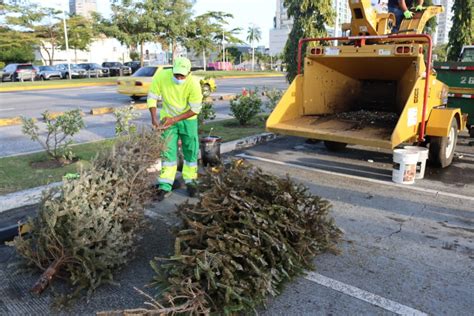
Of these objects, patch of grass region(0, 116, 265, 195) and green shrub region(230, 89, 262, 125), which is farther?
green shrub region(230, 89, 262, 125)

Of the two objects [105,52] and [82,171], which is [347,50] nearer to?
[82,171]

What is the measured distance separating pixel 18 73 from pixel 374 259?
3390 centimetres

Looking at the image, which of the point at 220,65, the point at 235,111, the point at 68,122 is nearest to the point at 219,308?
the point at 68,122

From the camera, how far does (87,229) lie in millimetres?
3131

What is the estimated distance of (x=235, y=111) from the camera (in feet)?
31.9

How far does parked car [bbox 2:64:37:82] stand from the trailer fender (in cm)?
3228

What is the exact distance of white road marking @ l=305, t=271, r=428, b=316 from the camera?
293 centimetres

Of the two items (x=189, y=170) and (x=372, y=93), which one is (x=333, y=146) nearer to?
(x=372, y=93)

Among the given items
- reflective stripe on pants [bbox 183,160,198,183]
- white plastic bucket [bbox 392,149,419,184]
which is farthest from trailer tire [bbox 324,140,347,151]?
reflective stripe on pants [bbox 183,160,198,183]

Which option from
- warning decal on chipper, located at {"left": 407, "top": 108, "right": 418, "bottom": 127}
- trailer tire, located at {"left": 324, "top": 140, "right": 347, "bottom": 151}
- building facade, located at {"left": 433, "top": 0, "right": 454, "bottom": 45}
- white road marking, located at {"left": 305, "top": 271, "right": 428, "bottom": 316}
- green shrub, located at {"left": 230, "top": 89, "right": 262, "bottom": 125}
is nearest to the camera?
white road marking, located at {"left": 305, "top": 271, "right": 428, "bottom": 316}

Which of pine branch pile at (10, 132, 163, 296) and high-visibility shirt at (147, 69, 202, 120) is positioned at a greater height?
high-visibility shirt at (147, 69, 202, 120)

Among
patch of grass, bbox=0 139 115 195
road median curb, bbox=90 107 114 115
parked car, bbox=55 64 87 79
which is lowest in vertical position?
patch of grass, bbox=0 139 115 195

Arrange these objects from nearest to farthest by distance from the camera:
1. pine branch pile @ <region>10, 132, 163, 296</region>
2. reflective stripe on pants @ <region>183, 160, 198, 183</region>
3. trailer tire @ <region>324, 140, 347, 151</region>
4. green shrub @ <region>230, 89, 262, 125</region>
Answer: pine branch pile @ <region>10, 132, 163, 296</region> < reflective stripe on pants @ <region>183, 160, 198, 183</region> < trailer tire @ <region>324, 140, 347, 151</region> < green shrub @ <region>230, 89, 262, 125</region>

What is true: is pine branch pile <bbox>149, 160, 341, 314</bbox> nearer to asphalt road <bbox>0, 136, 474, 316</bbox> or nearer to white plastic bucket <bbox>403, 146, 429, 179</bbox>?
asphalt road <bbox>0, 136, 474, 316</bbox>
